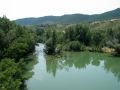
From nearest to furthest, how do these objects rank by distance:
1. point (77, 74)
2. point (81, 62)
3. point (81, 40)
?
point (77, 74) → point (81, 62) → point (81, 40)

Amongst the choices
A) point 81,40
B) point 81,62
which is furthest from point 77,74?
point 81,40

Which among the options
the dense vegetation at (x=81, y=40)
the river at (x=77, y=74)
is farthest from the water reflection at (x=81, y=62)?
the dense vegetation at (x=81, y=40)

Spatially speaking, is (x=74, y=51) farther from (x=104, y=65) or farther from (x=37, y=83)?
(x=37, y=83)

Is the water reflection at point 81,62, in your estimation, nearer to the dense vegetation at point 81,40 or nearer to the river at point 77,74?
the river at point 77,74

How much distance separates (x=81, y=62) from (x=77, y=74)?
1366cm

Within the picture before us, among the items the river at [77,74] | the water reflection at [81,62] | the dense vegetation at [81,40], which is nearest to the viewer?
the river at [77,74]

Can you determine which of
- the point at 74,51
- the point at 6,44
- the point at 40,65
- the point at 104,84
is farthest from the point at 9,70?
the point at 74,51

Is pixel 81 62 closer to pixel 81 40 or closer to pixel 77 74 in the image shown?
pixel 77 74

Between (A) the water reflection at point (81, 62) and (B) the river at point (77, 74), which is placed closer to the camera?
(B) the river at point (77, 74)

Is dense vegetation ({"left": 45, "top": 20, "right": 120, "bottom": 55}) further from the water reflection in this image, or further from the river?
the river

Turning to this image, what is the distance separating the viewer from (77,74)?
43312 millimetres

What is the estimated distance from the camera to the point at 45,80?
123ft

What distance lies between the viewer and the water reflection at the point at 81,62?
48.2m

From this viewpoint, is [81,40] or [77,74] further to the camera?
[81,40]
